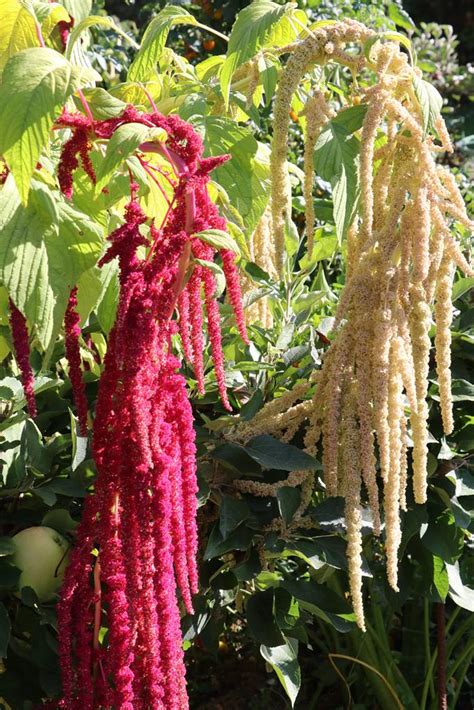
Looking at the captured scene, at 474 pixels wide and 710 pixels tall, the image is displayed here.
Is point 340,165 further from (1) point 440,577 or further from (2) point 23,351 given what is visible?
(1) point 440,577

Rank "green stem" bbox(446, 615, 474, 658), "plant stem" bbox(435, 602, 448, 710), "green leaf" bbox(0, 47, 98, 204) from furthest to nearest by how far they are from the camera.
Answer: "green stem" bbox(446, 615, 474, 658) → "plant stem" bbox(435, 602, 448, 710) → "green leaf" bbox(0, 47, 98, 204)

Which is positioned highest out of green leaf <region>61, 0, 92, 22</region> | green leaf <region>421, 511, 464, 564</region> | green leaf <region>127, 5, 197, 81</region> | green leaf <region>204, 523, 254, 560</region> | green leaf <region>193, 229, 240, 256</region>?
green leaf <region>61, 0, 92, 22</region>

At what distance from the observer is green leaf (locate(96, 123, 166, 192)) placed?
91 centimetres

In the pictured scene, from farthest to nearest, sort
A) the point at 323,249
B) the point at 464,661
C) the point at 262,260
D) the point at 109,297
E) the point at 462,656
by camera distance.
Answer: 1. the point at 464,661
2. the point at 462,656
3. the point at 323,249
4. the point at 262,260
5. the point at 109,297

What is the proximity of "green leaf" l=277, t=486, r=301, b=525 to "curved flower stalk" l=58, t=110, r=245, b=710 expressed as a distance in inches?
13.5

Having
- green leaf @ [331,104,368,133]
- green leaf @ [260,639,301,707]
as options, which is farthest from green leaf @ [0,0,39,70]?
green leaf @ [260,639,301,707]

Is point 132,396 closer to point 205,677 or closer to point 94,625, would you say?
point 94,625

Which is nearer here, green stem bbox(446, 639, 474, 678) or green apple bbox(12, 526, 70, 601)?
green apple bbox(12, 526, 70, 601)

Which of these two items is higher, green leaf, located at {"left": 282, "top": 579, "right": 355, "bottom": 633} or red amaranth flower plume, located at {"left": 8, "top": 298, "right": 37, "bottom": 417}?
red amaranth flower plume, located at {"left": 8, "top": 298, "right": 37, "bottom": 417}

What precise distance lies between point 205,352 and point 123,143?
0.67m

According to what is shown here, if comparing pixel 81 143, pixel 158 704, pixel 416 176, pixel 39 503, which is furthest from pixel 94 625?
pixel 416 176

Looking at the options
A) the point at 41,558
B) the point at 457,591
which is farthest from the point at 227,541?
the point at 457,591

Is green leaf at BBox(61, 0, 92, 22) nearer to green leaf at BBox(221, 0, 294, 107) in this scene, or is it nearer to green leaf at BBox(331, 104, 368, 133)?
green leaf at BBox(221, 0, 294, 107)

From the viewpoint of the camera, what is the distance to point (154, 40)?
129cm
